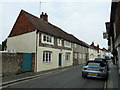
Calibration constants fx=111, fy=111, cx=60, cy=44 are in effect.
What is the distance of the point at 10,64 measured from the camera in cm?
1053

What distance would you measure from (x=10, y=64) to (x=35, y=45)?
425 cm

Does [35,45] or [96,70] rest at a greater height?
[35,45]

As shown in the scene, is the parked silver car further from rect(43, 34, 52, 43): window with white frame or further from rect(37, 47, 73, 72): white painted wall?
rect(43, 34, 52, 43): window with white frame

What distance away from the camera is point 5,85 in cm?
752

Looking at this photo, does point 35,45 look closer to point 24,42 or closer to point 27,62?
point 27,62

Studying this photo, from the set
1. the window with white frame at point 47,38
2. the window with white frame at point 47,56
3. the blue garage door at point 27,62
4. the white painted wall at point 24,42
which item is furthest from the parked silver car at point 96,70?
the window with white frame at point 47,38

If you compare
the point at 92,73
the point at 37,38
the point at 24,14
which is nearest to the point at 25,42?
the point at 37,38

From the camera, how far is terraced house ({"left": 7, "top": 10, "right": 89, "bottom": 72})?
13359mm

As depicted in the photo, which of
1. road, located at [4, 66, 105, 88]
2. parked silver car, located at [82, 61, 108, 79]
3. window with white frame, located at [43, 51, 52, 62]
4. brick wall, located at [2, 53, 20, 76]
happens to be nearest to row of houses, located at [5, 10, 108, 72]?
window with white frame, located at [43, 51, 52, 62]

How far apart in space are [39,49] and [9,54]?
437 centimetres

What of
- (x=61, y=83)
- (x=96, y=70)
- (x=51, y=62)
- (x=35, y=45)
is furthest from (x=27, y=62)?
(x=96, y=70)

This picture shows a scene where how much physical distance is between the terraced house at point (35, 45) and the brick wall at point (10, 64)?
25.5 inches

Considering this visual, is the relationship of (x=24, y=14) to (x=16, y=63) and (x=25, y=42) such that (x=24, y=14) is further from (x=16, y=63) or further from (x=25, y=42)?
(x=16, y=63)

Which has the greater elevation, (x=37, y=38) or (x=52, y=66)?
(x=37, y=38)
